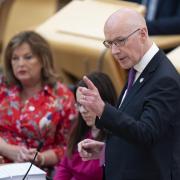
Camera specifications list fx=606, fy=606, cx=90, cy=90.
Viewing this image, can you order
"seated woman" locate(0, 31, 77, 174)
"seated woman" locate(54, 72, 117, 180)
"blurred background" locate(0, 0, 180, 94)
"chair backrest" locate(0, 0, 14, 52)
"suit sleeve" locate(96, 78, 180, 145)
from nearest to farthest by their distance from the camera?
"suit sleeve" locate(96, 78, 180, 145) → "seated woman" locate(54, 72, 117, 180) → "seated woman" locate(0, 31, 77, 174) → "blurred background" locate(0, 0, 180, 94) → "chair backrest" locate(0, 0, 14, 52)

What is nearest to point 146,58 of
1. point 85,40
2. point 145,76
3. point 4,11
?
point 145,76

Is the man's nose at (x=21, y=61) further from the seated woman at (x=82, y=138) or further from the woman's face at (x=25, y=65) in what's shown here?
the seated woman at (x=82, y=138)

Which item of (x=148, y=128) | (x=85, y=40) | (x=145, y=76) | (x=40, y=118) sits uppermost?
(x=145, y=76)

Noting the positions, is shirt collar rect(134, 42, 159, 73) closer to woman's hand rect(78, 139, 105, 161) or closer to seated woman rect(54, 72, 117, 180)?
woman's hand rect(78, 139, 105, 161)

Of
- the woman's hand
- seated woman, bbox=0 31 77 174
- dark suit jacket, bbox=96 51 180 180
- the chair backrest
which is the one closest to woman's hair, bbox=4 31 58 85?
seated woman, bbox=0 31 77 174

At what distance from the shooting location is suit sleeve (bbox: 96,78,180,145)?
1.76 metres

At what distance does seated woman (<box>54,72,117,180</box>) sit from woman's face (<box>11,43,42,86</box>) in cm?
45

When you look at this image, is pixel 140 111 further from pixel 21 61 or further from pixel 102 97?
pixel 21 61

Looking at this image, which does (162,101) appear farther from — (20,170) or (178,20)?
(178,20)

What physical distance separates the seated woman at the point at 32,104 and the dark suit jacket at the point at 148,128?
2.88 feet

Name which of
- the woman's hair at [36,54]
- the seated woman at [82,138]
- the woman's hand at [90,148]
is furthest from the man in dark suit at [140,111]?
the woman's hair at [36,54]

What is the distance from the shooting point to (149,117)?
1769mm

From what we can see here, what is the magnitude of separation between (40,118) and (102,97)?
1.56 ft

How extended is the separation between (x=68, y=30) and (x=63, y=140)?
1144 mm
